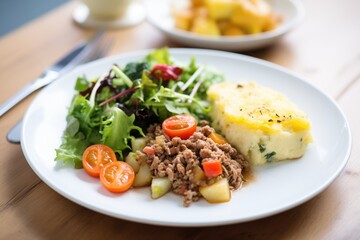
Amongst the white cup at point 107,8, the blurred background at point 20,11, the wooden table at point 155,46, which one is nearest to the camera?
the wooden table at point 155,46

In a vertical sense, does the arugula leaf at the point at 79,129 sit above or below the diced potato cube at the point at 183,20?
below

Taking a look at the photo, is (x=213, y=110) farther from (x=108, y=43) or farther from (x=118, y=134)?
(x=108, y=43)

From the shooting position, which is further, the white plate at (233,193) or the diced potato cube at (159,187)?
the diced potato cube at (159,187)

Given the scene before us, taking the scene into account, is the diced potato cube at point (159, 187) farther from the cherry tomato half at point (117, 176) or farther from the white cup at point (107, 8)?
the white cup at point (107, 8)

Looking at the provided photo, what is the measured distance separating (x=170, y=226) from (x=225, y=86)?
1.28 meters

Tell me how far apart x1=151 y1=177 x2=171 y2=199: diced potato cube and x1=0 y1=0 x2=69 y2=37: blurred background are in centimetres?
588

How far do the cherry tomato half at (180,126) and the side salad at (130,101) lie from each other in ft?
0.53

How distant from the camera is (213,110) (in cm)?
334

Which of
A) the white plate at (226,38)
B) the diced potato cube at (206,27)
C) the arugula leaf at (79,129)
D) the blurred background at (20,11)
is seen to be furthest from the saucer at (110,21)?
the blurred background at (20,11)

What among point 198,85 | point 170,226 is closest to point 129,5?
point 198,85

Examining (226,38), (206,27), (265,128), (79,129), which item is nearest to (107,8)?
(206,27)

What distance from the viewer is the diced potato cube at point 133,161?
9.27ft

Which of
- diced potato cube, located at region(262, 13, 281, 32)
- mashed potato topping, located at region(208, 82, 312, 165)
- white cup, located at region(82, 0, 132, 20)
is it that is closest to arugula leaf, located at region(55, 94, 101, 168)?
mashed potato topping, located at region(208, 82, 312, 165)

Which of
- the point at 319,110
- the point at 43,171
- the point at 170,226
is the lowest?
the point at 43,171
